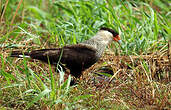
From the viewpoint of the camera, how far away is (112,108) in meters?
2.95

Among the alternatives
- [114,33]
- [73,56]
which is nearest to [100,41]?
[114,33]

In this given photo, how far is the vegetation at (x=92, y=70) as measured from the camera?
2.79 meters

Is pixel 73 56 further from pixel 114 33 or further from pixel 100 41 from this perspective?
pixel 114 33

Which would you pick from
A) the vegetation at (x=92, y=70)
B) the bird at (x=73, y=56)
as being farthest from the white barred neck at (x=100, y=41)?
the vegetation at (x=92, y=70)

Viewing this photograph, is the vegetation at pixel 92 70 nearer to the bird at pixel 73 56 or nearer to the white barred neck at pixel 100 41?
the bird at pixel 73 56

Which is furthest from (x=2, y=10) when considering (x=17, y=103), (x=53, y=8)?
(x=53, y=8)

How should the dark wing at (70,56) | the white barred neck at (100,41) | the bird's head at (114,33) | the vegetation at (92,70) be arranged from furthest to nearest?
the bird's head at (114,33)
the white barred neck at (100,41)
the dark wing at (70,56)
the vegetation at (92,70)

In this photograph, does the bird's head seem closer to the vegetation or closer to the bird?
the vegetation

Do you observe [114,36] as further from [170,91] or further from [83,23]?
[170,91]

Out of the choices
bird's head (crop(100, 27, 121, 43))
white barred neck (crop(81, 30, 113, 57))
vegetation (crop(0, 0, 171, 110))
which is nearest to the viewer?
vegetation (crop(0, 0, 171, 110))

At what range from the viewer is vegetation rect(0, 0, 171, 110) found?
9.17ft

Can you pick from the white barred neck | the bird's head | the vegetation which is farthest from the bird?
the bird's head

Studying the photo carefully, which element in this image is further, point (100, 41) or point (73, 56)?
point (100, 41)

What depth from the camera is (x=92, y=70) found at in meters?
3.99
